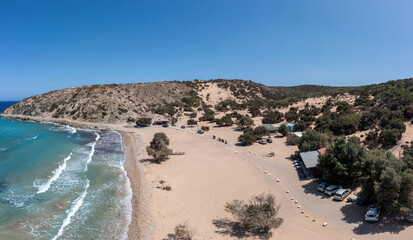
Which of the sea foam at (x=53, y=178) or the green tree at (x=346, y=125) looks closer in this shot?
the sea foam at (x=53, y=178)

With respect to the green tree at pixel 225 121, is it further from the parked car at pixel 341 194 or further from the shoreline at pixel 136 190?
the parked car at pixel 341 194

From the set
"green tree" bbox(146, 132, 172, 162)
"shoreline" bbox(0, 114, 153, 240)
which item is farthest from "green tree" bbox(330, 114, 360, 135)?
"shoreline" bbox(0, 114, 153, 240)

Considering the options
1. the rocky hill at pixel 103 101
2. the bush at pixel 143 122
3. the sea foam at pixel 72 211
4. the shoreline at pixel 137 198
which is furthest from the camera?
the rocky hill at pixel 103 101

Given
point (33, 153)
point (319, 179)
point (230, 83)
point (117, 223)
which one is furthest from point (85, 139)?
point (230, 83)

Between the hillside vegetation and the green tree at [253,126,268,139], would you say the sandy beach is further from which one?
the hillside vegetation

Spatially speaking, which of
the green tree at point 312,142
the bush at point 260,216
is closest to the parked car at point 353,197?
the bush at point 260,216

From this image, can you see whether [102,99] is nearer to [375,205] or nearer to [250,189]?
[250,189]

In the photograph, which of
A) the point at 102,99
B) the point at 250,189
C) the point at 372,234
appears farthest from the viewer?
the point at 102,99

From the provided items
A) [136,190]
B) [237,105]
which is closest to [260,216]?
[136,190]
